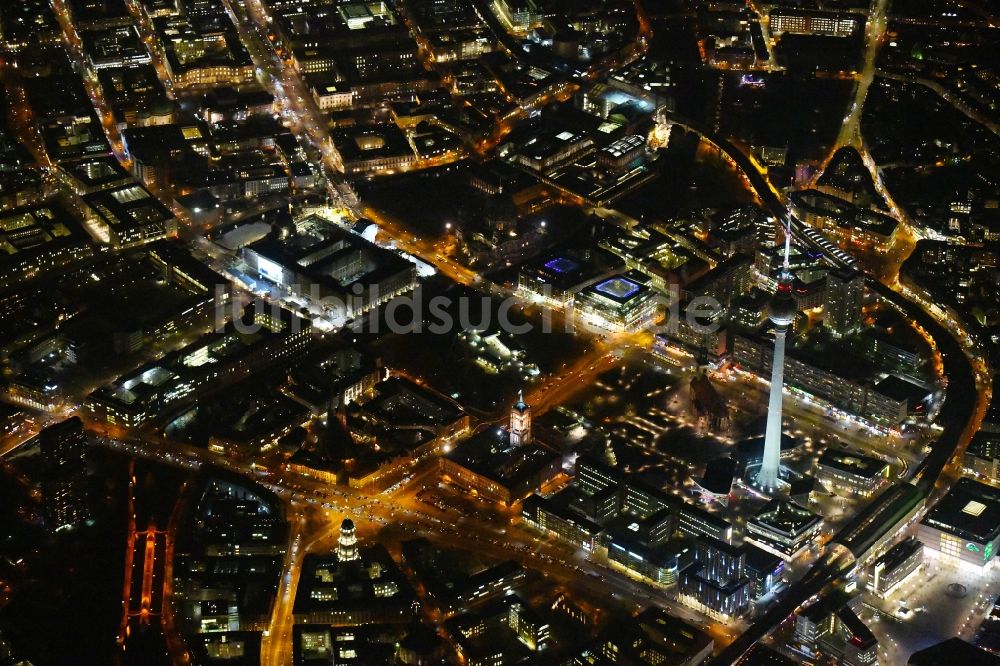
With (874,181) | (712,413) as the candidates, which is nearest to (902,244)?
(874,181)

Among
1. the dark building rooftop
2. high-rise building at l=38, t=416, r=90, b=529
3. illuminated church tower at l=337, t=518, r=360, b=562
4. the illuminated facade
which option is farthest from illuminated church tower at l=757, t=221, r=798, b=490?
high-rise building at l=38, t=416, r=90, b=529

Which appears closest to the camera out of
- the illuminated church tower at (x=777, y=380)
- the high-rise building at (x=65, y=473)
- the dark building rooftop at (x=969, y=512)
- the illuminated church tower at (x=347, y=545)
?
the illuminated church tower at (x=347, y=545)

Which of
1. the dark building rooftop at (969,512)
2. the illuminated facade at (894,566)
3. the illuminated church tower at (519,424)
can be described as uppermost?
the illuminated church tower at (519,424)

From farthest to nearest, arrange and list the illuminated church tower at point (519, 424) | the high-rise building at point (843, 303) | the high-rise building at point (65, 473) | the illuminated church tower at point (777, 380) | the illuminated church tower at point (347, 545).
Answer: the high-rise building at point (843, 303) < the illuminated church tower at point (519, 424) < the high-rise building at point (65, 473) < the illuminated church tower at point (777, 380) < the illuminated church tower at point (347, 545)

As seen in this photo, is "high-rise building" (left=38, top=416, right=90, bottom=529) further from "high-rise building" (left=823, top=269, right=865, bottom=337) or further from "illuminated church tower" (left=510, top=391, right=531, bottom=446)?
"high-rise building" (left=823, top=269, right=865, bottom=337)

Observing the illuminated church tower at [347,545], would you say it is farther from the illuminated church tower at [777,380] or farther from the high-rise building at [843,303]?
the high-rise building at [843,303]

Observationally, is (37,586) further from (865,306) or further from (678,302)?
(865,306)

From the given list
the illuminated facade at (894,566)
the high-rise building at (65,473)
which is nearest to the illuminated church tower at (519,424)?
the illuminated facade at (894,566)
